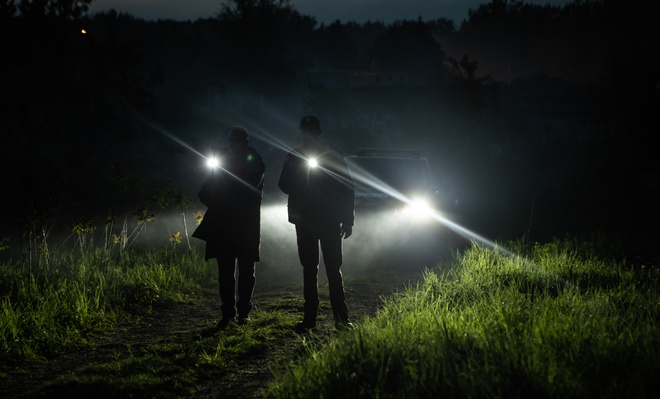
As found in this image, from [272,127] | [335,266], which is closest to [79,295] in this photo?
[335,266]

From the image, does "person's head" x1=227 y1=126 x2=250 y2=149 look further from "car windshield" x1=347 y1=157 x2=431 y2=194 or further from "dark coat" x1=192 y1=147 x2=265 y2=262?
"car windshield" x1=347 y1=157 x2=431 y2=194

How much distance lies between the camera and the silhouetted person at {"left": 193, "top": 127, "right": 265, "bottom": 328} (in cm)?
752

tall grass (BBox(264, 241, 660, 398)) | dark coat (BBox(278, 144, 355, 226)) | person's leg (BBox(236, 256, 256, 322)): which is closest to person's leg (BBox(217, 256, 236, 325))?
person's leg (BBox(236, 256, 256, 322))

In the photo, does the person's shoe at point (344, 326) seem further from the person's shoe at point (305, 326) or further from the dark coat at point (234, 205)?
the dark coat at point (234, 205)

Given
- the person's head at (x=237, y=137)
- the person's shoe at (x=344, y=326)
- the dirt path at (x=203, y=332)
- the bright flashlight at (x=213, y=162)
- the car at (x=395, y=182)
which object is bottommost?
the dirt path at (x=203, y=332)

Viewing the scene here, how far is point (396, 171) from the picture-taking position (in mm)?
13555

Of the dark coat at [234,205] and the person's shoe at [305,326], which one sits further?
the dark coat at [234,205]

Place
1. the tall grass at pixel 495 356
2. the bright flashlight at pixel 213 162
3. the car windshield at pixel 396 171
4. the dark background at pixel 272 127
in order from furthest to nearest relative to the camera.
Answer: the dark background at pixel 272 127, the car windshield at pixel 396 171, the bright flashlight at pixel 213 162, the tall grass at pixel 495 356

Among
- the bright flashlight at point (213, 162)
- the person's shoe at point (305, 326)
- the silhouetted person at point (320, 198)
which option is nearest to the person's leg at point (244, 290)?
the person's shoe at point (305, 326)

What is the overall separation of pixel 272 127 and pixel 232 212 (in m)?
41.6

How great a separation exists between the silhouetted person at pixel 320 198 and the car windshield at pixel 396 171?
18.7 feet

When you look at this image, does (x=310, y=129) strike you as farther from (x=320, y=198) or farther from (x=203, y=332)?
(x=203, y=332)

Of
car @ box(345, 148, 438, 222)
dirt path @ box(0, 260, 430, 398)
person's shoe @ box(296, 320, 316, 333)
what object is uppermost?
car @ box(345, 148, 438, 222)

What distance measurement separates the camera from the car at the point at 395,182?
40.4ft
